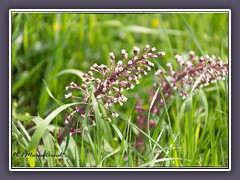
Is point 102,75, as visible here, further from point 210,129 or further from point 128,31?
point 128,31

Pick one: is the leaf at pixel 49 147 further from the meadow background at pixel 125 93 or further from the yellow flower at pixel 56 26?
the yellow flower at pixel 56 26

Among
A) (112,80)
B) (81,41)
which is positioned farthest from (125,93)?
(112,80)

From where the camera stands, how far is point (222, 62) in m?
1.49

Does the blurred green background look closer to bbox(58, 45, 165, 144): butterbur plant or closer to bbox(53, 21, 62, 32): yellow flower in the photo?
bbox(53, 21, 62, 32): yellow flower

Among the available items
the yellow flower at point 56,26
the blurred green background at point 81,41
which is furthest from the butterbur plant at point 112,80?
the yellow flower at point 56,26

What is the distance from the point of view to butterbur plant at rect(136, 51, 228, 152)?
1449 millimetres

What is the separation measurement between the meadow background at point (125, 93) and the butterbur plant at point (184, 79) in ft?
0.11

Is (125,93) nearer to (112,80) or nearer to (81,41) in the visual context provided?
(81,41)

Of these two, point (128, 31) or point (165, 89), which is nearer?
point (165, 89)

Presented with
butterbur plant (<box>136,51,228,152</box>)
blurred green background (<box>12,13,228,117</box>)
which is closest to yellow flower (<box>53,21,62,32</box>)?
blurred green background (<box>12,13,228,117</box>)

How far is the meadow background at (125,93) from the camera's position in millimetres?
1465

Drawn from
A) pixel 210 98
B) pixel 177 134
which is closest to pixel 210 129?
pixel 177 134

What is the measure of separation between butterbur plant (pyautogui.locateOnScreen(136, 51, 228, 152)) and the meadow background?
0.11ft
